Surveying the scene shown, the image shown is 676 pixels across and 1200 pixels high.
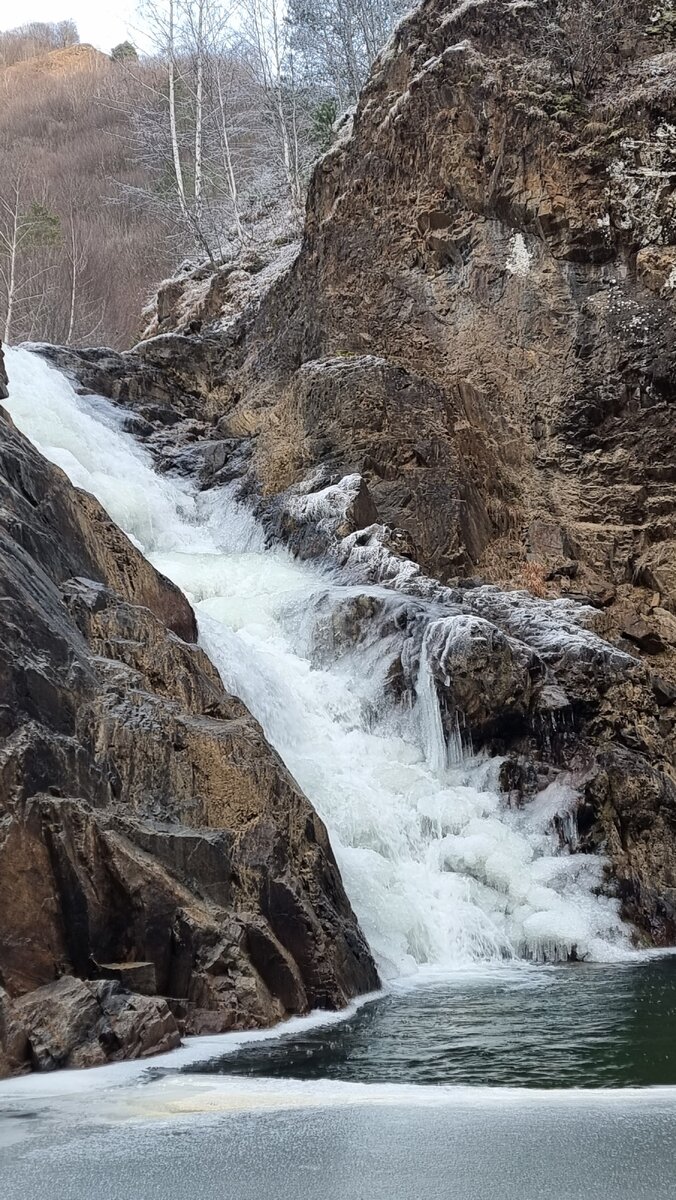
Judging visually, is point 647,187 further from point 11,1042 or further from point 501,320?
point 11,1042

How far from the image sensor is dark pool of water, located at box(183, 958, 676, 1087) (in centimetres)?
452

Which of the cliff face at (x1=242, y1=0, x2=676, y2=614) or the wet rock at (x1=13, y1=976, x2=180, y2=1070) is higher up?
the cliff face at (x1=242, y1=0, x2=676, y2=614)

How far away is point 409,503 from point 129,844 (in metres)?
10.0

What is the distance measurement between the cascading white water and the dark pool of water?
1285 millimetres

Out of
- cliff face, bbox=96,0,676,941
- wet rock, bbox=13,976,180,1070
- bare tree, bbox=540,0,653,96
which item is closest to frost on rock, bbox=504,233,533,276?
cliff face, bbox=96,0,676,941

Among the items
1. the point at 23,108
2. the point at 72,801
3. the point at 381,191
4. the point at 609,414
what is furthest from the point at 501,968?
the point at 23,108

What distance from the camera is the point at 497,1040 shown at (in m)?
5.30

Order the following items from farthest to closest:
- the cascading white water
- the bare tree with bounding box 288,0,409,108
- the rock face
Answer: the bare tree with bounding box 288,0,409,108, the cascading white water, the rock face

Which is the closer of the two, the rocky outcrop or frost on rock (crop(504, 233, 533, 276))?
the rocky outcrop

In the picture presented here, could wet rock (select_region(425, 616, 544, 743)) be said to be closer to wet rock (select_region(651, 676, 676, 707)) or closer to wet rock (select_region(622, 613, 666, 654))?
wet rock (select_region(651, 676, 676, 707))

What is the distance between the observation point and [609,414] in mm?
16234

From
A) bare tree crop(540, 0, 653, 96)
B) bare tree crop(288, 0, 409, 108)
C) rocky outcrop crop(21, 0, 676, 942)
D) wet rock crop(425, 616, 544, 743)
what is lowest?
wet rock crop(425, 616, 544, 743)

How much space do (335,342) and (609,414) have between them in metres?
5.03

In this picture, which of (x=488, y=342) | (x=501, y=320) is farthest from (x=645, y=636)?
(x=501, y=320)
